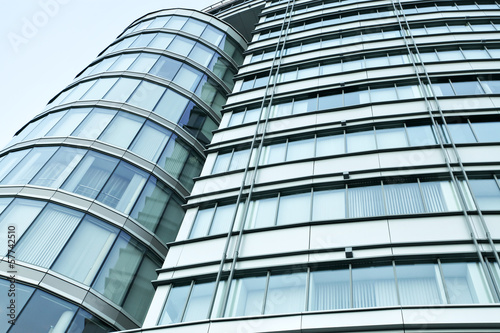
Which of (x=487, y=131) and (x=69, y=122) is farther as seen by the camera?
(x=69, y=122)

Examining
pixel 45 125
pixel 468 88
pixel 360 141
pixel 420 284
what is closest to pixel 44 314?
pixel 45 125

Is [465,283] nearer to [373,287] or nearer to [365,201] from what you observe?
[373,287]

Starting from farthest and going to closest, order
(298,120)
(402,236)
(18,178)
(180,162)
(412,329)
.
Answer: (180,162), (298,120), (18,178), (402,236), (412,329)

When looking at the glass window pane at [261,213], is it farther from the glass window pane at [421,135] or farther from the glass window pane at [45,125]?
the glass window pane at [45,125]

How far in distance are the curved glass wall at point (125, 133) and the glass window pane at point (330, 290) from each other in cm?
1024

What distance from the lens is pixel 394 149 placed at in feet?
50.2

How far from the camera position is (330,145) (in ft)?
55.8

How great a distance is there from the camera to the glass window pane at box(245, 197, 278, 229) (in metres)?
14.6

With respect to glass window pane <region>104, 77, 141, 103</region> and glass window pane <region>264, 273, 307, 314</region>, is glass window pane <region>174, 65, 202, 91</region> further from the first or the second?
glass window pane <region>264, 273, 307, 314</region>

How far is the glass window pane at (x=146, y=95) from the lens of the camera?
70.2 feet

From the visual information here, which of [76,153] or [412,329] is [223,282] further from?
[76,153]

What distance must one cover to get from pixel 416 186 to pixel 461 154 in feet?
7.34

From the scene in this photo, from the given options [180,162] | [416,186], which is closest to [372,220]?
[416,186]

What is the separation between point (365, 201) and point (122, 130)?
12045 mm
